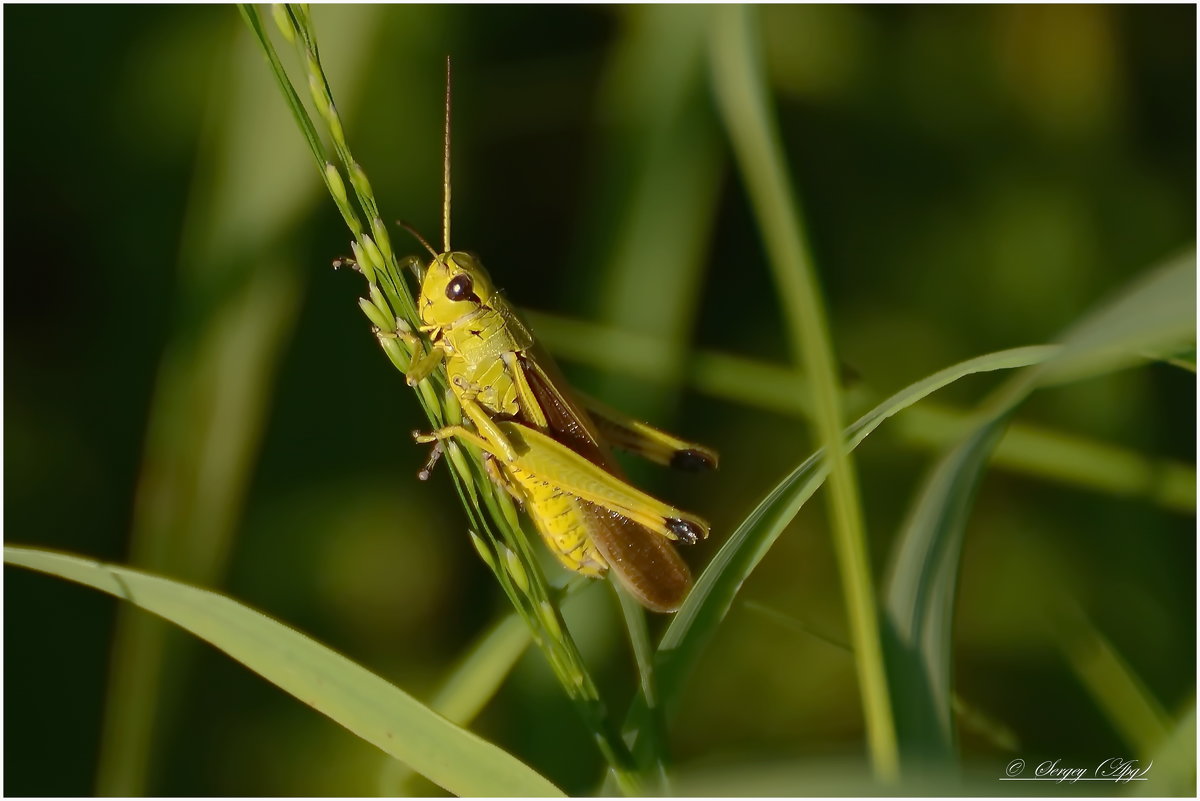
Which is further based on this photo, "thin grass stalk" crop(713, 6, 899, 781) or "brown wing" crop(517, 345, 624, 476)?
"brown wing" crop(517, 345, 624, 476)

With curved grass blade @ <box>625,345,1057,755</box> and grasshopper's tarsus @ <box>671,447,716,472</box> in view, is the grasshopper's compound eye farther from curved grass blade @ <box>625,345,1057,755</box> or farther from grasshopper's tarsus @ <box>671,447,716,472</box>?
curved grass blade @ <box>625,345,1057,755</box>

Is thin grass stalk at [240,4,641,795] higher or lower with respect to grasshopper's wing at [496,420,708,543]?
lower

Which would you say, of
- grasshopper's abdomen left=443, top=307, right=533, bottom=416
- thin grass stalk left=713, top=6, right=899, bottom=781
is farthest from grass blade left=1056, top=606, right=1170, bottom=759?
grasshopper's abdomen left=443, top=307, right=533, bottom=416

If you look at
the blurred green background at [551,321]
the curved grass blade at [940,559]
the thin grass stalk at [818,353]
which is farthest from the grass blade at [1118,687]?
the thin grass stalk at [818,353]

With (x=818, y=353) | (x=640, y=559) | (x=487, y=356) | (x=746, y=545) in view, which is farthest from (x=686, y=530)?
(x=818, y=353)

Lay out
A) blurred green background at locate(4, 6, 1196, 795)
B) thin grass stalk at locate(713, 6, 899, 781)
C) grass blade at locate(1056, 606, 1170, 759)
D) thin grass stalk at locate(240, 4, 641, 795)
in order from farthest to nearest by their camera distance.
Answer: blurred green background at locate(4, 6, 1196, 795) → grass blade at locate(1056, 606, 1170, 759) → thin grass stalk at locate(240, 4, 641, 795) → thin grass stalk at locate(713, 6, 899, 781)

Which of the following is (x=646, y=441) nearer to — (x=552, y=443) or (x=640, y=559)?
(x=552, y=443)

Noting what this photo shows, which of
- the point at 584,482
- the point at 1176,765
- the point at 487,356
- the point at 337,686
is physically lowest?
the point at 1176,765
